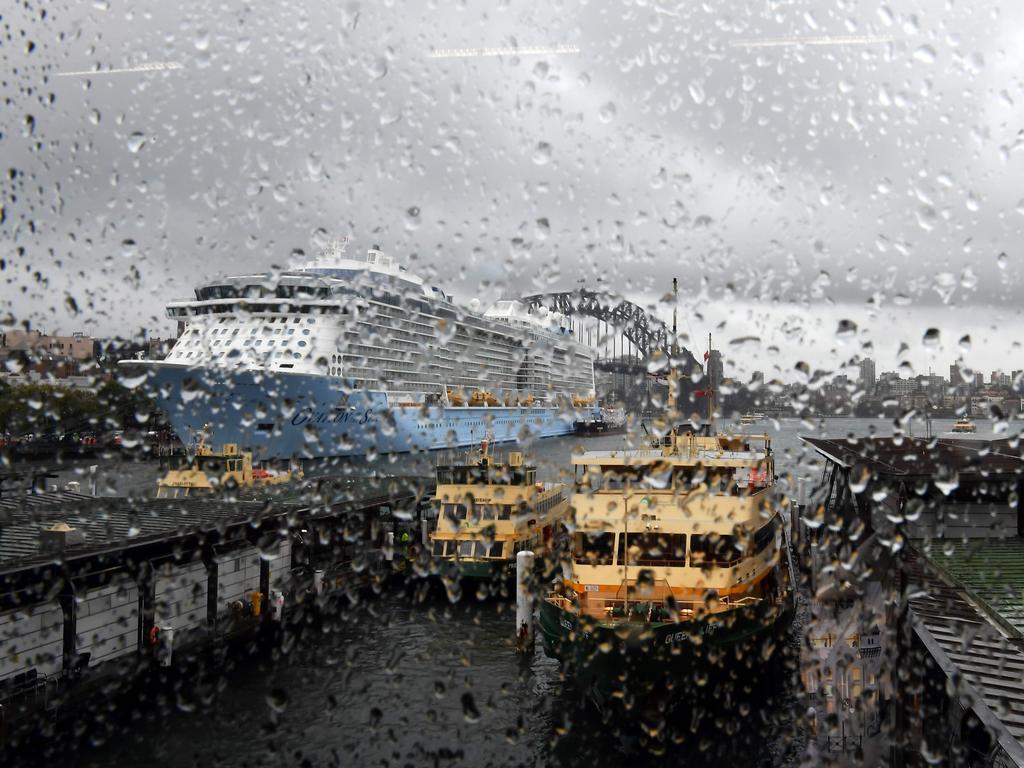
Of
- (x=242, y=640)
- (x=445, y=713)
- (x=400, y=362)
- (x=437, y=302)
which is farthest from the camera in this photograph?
(x=242, y=640)

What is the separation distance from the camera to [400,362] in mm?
9461

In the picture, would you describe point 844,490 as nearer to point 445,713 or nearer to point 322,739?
point 445,713

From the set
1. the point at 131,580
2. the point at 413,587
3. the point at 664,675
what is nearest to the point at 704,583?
the point at 664,675

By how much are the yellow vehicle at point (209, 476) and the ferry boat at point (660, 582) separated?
905cm

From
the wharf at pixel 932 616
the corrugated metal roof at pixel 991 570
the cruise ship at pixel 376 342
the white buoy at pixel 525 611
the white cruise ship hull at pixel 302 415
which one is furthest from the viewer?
the white cruise ship hull at pixel 302 415

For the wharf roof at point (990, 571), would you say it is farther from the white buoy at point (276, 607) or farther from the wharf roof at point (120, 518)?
the white buoy at point (276, 607)

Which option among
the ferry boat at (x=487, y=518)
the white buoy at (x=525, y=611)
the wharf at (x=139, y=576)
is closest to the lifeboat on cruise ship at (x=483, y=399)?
the ferry boat at (x=487, y=518)

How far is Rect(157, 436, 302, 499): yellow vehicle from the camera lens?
1597 centimetres

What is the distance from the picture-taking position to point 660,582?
838 centimetres

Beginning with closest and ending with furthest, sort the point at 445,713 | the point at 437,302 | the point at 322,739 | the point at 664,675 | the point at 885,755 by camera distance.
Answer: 1. the point at 885,755
2. the point at 437,302
3. the point at 664,675
4. the point at 322,739
5. the point at 445,713

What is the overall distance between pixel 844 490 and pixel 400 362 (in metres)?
9.05

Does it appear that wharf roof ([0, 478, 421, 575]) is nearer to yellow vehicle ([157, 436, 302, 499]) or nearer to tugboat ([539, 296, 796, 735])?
yellow vehicle ([157, 436, 302, 499])

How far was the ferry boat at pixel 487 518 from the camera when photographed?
13.8 m

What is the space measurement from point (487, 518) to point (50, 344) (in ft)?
34.7
